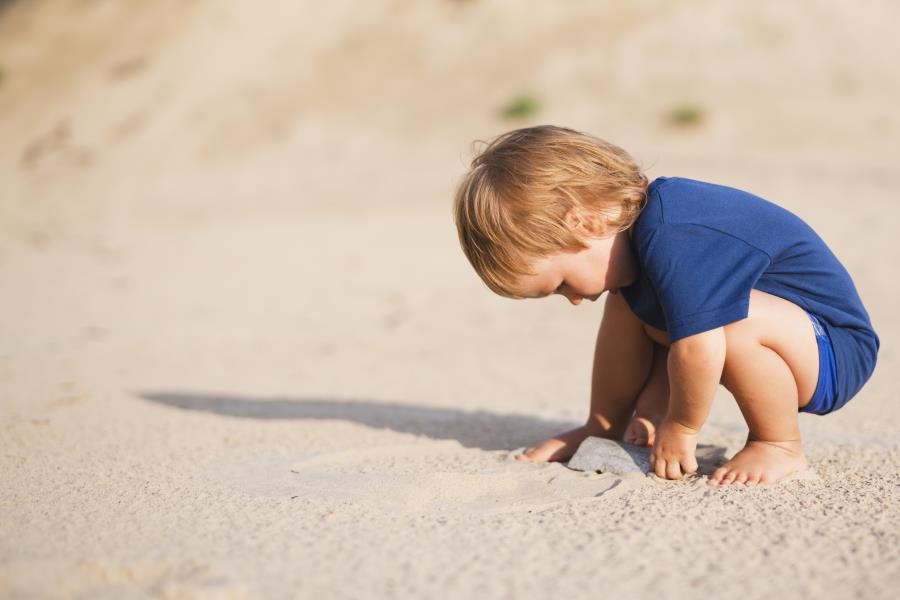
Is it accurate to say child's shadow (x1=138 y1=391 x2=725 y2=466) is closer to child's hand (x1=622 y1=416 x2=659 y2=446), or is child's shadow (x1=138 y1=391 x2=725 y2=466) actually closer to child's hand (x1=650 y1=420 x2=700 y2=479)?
child's hand (x1=622 y1=416 x2=659 y2=446)

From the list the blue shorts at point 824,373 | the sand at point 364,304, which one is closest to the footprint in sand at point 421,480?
the sand at point 364,304

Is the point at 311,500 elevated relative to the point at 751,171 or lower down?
lower down

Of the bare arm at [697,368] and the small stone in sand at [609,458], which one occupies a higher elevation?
the bare arm at [697,368]

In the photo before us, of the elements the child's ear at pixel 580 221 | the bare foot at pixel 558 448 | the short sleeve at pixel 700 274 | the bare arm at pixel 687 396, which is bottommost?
the bare foot at pixel 558 448

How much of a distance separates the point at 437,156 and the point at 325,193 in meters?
1.22

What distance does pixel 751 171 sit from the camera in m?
7.48

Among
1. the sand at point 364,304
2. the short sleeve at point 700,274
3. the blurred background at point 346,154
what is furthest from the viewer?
the blurred background at point 346,154

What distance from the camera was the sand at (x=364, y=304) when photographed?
1751 mm

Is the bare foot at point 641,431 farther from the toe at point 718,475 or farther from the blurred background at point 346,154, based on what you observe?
the blurred background at point 346,154

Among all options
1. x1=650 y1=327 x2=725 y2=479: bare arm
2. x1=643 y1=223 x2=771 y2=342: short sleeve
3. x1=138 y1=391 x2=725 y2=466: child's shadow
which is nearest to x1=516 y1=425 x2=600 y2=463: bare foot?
x1=138 y1=391 x2=725 y2=466: child's shadow

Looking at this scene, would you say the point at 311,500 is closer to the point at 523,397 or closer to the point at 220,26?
the point at 523,397

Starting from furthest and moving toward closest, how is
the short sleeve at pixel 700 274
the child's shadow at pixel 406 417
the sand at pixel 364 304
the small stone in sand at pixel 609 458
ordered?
the child's shadow at pixel 406 417
the small stone in sand at pixel 609 458
the short sleeve at pixel 700 274
the sand at pixel 364 304

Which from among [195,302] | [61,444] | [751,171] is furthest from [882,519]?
[751,171]

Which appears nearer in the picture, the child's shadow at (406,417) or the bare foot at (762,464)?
the bare foot at (762,464)
